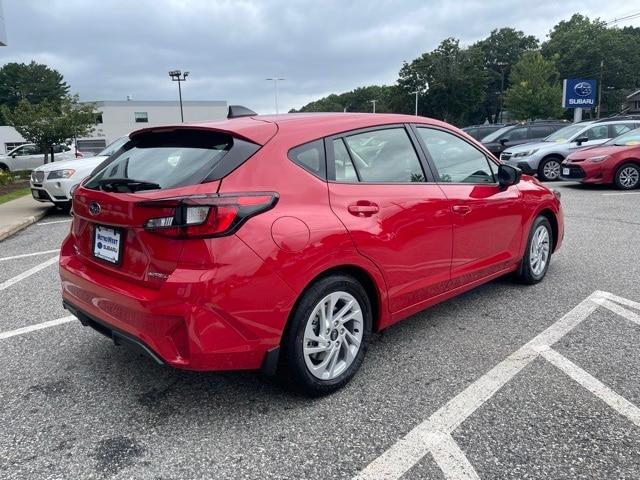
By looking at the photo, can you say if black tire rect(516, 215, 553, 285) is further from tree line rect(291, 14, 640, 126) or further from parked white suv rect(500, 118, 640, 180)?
tree line rect(291, 14, 640, 126)

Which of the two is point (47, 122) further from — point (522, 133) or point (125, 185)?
point (125, 185)

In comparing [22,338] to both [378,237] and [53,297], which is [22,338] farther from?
[378,237]

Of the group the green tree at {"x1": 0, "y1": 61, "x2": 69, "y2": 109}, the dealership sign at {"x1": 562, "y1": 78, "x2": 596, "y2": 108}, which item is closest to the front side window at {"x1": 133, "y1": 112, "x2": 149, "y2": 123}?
the green tree at {"x1": 0, "y1": 61, "x2": 69, "y2": 109}

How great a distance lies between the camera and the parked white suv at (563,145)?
13672 mm

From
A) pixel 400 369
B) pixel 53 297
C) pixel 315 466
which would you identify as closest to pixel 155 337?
pixel 315 466

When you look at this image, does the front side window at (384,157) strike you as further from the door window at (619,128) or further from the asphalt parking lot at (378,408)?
the door window at (619,128)

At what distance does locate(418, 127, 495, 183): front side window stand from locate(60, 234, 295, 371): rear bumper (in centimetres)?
171

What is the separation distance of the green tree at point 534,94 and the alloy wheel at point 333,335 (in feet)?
165

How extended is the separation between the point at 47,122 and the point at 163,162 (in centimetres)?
Result: 2061

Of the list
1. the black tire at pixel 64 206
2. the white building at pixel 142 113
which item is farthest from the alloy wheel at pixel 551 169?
the white building at pixel 142 113

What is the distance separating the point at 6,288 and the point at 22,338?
172cm

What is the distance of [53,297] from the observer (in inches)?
193

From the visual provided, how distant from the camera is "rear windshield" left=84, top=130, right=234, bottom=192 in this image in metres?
2.63

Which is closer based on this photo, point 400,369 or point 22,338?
point 400,369
